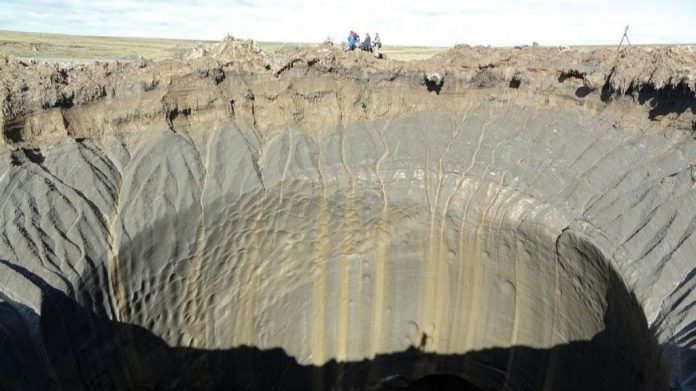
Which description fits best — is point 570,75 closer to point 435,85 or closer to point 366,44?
point 435,85

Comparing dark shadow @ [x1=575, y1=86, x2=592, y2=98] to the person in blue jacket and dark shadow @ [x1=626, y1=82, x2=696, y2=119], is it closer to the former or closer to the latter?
dark shadow @ [x1=626, y1=82, x2=696, y2=119]

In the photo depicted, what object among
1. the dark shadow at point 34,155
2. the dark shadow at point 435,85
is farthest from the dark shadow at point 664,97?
the dark shadow at point 34,155

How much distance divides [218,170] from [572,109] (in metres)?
6.94

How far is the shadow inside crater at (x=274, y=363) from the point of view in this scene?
21.9 feet

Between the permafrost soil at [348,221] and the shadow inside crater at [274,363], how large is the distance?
0.04 m

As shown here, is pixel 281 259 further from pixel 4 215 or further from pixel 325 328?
pixel 4 215

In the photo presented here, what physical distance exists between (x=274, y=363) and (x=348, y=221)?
3235 mm

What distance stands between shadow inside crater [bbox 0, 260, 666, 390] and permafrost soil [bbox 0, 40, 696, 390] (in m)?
0.04

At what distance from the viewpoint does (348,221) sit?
10.1 m

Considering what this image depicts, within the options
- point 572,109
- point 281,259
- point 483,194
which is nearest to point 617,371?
point 483,194

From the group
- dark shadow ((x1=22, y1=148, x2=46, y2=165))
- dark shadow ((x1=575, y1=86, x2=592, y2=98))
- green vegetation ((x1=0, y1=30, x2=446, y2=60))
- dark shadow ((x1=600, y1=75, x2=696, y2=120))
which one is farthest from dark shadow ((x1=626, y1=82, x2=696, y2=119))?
dark shadow ((x1=22, y1=148, x2=46, y2=165))

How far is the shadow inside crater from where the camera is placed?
21.9 feet

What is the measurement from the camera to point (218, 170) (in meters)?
9.12

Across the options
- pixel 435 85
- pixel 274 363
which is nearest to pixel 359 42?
pixel 435 85
